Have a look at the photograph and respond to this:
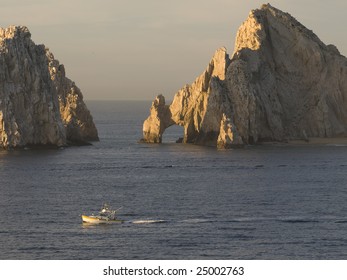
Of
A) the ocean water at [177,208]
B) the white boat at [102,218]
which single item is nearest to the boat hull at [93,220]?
the white boat at [102,218]

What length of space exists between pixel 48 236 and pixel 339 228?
32.1 meters

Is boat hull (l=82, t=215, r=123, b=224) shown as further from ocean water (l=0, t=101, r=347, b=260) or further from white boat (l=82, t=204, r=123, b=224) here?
ocean water (l=0, t=101, r=347, b=260)

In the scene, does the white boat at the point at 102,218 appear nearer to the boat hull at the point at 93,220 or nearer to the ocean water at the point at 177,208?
the boat hull at the point at 93,220

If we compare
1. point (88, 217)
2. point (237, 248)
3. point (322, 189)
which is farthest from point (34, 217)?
point (322, 189)

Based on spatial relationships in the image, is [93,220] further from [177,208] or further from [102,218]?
[177,208]

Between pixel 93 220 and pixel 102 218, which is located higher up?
pixel 102 218

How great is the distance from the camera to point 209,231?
11162 cm

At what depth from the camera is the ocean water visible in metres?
102

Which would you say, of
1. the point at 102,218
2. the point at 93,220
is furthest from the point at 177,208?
the point at 93,220

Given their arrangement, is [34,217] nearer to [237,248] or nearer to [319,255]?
[237,248]

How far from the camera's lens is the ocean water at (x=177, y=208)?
10219cm

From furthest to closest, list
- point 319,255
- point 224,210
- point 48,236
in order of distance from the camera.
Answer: point 224,210, point 48,236, point 319,255

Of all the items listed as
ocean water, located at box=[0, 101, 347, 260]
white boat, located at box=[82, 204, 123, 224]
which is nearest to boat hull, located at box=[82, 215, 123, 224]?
white boat, located at box=[82, 204, 123, 224]

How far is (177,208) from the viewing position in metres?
130
